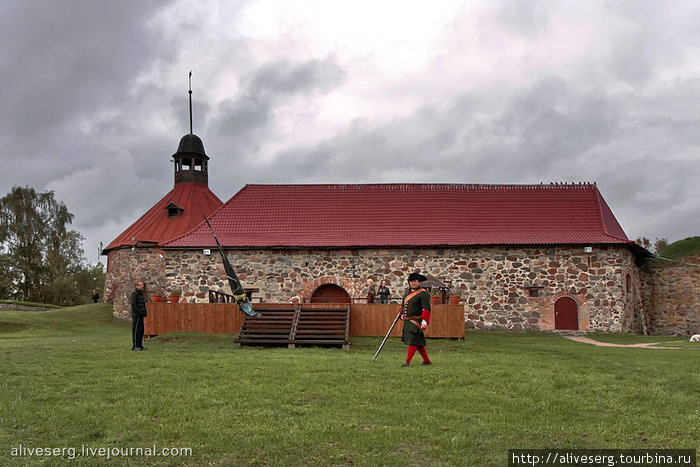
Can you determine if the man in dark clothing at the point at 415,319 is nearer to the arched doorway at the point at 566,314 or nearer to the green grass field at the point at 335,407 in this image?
the green grass field at the point at 335,407

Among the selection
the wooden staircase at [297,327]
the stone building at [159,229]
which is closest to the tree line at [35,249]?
the stone building at [159,229]

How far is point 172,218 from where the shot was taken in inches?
1172

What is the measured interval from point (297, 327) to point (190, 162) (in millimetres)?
18400

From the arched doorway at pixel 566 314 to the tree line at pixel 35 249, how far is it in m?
32.3

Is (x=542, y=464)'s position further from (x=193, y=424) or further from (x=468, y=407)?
(x=193, y=424)

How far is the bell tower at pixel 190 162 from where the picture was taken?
105 ft

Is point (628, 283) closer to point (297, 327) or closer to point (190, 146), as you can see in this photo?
point (297, 327)

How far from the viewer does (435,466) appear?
537 cm

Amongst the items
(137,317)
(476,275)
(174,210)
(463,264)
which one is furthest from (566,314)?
(174,210)

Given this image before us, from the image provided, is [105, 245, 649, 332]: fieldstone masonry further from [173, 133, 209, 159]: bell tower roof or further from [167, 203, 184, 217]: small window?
[173, 133, 209, 159]: bell tower roof

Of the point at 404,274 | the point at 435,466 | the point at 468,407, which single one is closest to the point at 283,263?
the point at 404,274

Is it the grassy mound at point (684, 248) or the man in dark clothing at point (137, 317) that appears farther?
the grassy mound at point (684, 248)

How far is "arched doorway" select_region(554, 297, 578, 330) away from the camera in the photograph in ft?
72.7

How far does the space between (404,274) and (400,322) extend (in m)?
5.39
